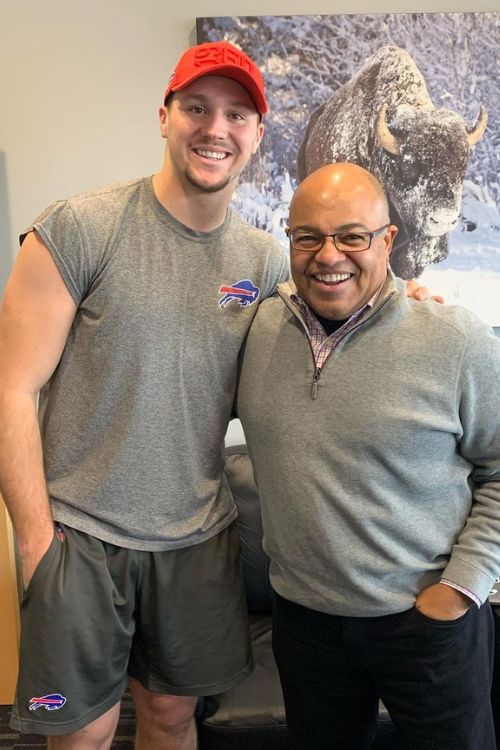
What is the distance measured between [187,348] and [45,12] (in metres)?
1.51

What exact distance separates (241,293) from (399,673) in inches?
32.7

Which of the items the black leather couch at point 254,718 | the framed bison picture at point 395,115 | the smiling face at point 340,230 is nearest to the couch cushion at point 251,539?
the black leather couch at point 254,718

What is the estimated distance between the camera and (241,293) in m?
1.33

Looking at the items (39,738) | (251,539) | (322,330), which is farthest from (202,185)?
(39,738)

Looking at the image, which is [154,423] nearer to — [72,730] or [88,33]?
[72,730]

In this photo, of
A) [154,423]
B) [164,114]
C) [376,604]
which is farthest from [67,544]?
[164,114]

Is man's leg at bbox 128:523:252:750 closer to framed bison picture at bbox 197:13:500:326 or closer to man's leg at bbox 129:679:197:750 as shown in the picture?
man's leg at bbox 129:679:197:750

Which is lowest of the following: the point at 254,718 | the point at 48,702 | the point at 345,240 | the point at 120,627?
the point at 254,718

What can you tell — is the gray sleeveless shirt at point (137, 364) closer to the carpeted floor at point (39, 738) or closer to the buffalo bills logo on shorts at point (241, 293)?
the buffalo bills logo on shorts at point (241, 293)

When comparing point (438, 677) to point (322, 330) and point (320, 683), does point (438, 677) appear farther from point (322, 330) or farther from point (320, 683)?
point (322, 330)

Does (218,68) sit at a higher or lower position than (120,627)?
higher

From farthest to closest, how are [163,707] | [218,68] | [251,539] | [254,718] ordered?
1. [251,539]
2. [254,718]
3. [163,707]
4. [218,68]

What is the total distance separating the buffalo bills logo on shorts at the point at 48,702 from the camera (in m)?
1.26

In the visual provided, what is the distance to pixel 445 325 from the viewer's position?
1113 mm
